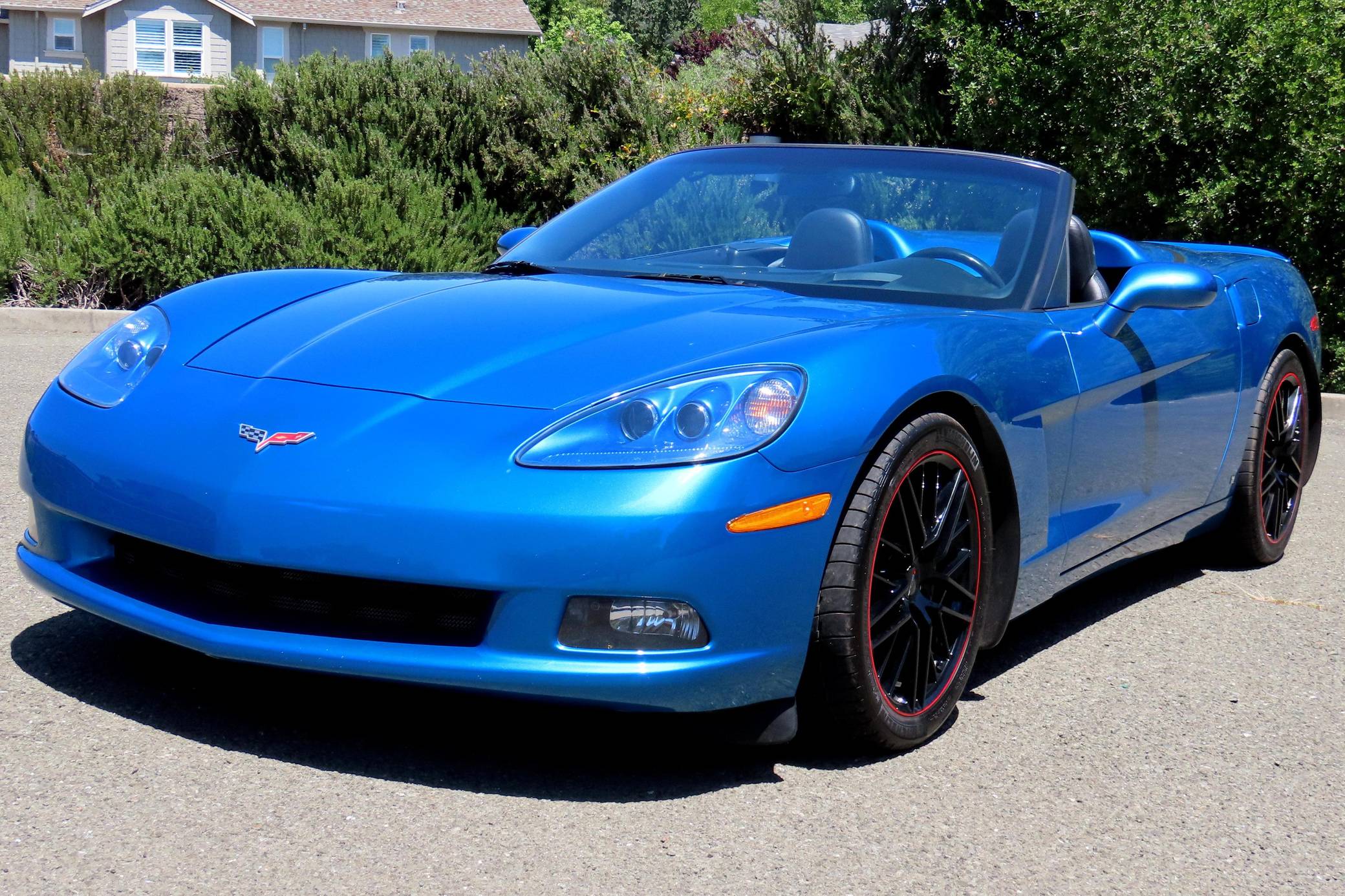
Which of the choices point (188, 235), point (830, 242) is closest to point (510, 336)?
point (830, 242)

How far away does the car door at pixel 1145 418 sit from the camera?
3.84m

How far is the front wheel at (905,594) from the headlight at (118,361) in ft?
5.05

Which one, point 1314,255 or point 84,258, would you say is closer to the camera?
point 1314,255

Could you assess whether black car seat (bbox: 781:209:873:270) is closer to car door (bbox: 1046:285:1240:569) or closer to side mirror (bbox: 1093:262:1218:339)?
car door (bbox: 1046:285:1240:569)

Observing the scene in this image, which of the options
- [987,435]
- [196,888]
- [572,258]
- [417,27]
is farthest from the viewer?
[417,27]

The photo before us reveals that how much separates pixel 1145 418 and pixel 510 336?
1.80 metres

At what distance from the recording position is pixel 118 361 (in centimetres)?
342

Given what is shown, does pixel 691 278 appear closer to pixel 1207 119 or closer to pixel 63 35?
pixel 1207 119

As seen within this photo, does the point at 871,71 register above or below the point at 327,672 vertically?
above

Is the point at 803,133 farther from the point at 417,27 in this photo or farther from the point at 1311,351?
the point at 417,27

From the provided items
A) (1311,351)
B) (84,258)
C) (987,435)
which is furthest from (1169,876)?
(84,258)

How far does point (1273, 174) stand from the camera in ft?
33.5

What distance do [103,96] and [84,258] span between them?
2.81 metres

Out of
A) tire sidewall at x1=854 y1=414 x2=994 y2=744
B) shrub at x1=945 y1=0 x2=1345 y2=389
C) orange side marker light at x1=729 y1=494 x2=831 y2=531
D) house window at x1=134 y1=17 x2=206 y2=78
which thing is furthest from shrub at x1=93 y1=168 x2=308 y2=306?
house window at x1=134 y1=17 x2=206 y2=78
